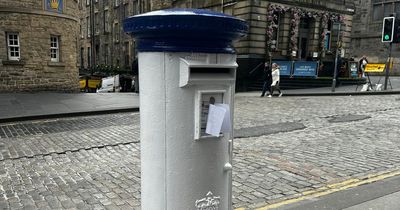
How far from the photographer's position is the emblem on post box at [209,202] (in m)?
2.03

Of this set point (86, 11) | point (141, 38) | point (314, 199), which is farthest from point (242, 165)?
point (86, 11)

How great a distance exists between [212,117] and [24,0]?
17304 mm

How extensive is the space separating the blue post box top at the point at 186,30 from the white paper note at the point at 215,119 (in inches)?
13.2

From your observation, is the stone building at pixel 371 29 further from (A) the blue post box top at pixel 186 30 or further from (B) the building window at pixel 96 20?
(A) the blue post box top at pixel 186 30

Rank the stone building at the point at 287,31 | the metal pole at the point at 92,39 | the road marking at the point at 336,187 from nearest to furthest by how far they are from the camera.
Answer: the road marking at the point at 336,187 < the stone building at the point at 287,31 < the metal pole at the point at 92,39

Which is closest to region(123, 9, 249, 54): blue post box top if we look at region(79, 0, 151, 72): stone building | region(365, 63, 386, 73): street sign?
region(365, 63, 386, 73): street sign

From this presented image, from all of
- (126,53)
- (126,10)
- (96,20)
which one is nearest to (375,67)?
(126,53)

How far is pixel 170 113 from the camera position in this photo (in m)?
1.91

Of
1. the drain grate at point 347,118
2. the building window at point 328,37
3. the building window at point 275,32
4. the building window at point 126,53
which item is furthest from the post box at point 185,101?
the building window at point 126,53

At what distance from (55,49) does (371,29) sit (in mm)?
37254

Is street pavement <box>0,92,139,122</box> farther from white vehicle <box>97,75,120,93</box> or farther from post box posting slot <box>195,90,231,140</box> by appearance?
white vehicle <box>97,75,120,93</box>

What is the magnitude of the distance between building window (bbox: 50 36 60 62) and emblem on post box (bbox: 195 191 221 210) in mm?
17668

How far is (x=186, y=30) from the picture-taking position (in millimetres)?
1807

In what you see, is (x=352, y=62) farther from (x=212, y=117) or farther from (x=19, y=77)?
(x=212, y=117)
